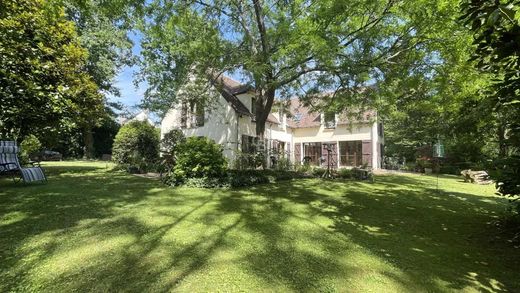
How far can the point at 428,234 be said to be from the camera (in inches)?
198

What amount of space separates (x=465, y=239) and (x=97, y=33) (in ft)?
87.3

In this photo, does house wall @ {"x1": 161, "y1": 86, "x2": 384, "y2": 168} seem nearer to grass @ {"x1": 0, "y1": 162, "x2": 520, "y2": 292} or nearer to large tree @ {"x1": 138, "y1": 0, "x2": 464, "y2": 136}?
large tree @ {"x1": 138, "y1": 0, "x2": 464, "y2": 136}

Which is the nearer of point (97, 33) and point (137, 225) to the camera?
point (137, 225)

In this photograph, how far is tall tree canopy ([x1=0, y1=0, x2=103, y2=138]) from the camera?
7.72 metres

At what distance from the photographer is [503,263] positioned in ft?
12.3

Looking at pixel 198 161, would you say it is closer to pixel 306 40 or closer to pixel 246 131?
pixel 306 40

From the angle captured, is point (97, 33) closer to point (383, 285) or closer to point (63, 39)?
point (63, 39)

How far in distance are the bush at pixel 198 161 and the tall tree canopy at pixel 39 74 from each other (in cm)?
448

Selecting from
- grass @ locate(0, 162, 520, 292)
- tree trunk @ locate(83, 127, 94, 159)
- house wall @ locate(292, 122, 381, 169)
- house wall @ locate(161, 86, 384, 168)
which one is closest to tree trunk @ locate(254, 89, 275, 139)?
house wall @ locate(161, 86, 384, 168)

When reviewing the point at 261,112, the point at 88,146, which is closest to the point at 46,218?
the point at 261,112

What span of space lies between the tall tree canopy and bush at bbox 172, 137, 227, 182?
448cm

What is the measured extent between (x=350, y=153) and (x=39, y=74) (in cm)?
2148

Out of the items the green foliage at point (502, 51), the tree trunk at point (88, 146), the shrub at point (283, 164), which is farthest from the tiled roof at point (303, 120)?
the green foliage at point (502, 51)

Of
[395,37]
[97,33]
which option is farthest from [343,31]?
[97,33]
